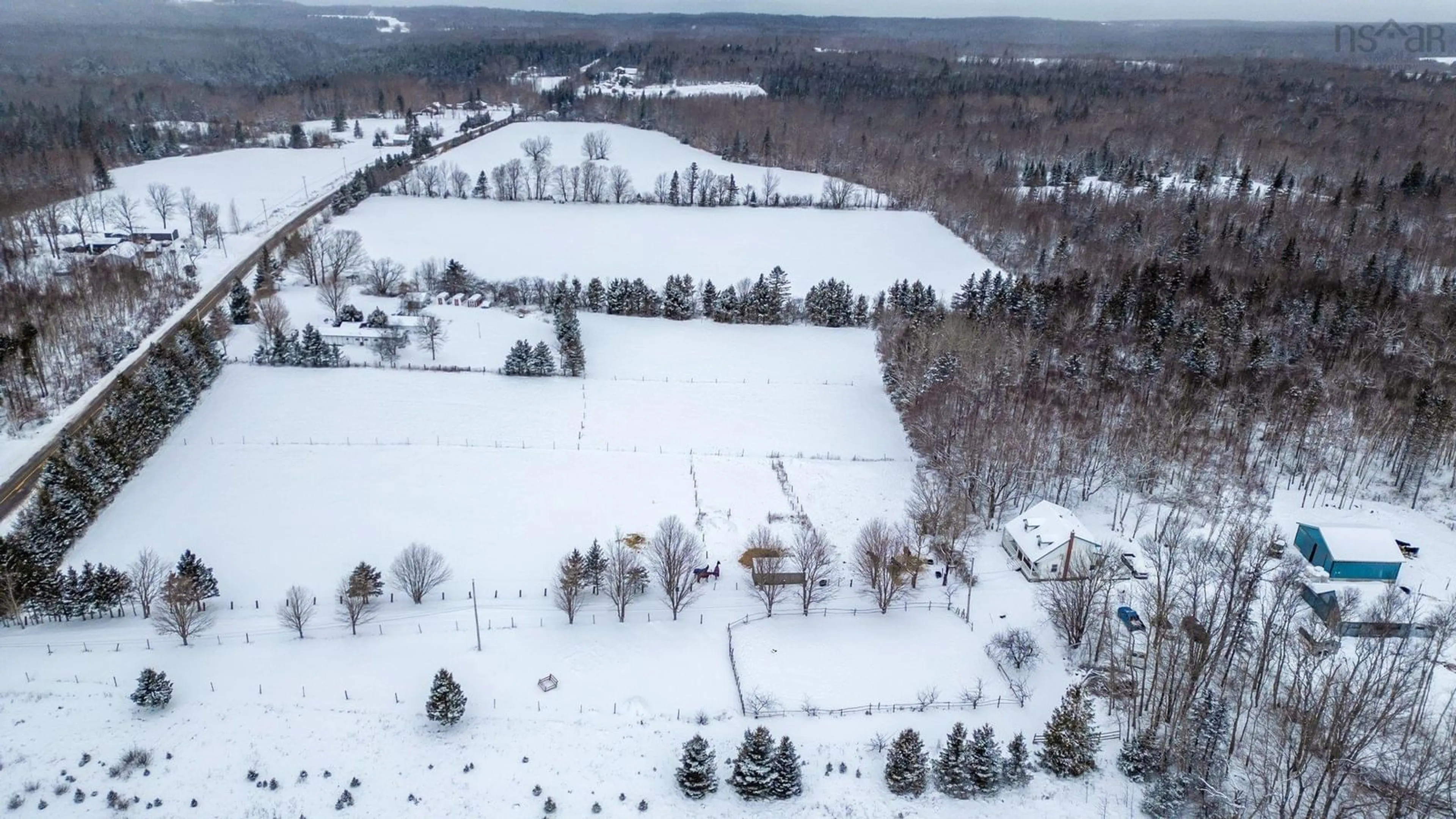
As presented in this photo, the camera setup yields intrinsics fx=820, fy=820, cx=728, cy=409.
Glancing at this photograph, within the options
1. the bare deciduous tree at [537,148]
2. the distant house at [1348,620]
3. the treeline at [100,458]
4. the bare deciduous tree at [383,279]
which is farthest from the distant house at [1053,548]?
the bare deciduous tree at [537,148]

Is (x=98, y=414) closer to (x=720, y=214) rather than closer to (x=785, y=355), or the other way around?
(x=785, y=355)

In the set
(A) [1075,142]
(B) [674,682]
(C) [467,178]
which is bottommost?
(B) [674,682]

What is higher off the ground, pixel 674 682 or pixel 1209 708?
pixel 1209 708

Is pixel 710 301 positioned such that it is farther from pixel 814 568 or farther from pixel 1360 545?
A: pixel 1360 545

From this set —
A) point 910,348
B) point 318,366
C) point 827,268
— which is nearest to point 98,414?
point 318,366

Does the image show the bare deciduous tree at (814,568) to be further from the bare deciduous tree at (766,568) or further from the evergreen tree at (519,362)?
the evergreen tree at (519,362)

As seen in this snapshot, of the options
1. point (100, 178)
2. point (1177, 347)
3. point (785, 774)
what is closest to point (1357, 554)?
point (1177, 347)
